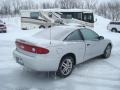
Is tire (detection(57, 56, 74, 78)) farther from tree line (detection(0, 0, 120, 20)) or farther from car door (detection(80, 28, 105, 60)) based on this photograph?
tree line (detection(0, 0, 120, 20))

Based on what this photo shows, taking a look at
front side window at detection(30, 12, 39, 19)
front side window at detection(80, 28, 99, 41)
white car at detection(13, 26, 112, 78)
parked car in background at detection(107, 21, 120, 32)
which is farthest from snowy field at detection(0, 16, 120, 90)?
front side window at detection(30, 12, 39, 19)

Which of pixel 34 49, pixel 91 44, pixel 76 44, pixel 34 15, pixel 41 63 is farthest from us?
pixel 34 15

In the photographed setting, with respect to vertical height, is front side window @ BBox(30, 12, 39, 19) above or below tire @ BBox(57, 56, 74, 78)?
above

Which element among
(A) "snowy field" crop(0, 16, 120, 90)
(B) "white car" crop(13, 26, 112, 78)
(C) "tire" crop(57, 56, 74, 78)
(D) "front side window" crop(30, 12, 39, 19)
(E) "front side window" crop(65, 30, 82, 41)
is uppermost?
(D) "front side window" crop(30, 12, 39, 19)

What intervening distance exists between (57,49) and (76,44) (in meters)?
0.82

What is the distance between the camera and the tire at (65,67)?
5.07 metres

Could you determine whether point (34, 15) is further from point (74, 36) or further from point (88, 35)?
point (74, 36)

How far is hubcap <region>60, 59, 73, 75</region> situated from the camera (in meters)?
5.13

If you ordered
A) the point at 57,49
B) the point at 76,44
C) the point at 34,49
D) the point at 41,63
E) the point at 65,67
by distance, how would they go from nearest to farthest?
1. the point at 41,63
2. the point at 34,49
3. the point at 57,49
4. the point at 65,67
5. the point at 76,44

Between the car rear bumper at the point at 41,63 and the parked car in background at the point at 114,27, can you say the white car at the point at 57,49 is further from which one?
the parked car in background at the point at 114,27

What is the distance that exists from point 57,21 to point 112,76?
18.7 meters

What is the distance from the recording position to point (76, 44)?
5461 mm

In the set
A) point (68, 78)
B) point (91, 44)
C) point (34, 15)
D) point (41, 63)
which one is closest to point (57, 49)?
point (41, 63)

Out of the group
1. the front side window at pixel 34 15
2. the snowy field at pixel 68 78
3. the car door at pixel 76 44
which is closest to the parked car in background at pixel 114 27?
the front side window at pixel 34 15
